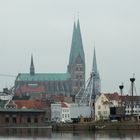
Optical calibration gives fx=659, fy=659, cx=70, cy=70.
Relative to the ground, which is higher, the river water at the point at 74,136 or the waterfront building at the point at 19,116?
the waterfront building at the point at 19,116

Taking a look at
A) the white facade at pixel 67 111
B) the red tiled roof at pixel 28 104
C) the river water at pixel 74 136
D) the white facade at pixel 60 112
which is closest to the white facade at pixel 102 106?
the white facade at pixel 67 111

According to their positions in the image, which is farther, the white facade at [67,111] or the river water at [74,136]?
the white facade at [67,111]

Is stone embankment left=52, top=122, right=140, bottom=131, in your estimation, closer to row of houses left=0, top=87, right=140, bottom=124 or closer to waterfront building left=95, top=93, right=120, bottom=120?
row of houses left=0, top=87, right=140, bottom=124

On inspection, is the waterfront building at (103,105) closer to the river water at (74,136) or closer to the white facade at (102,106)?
the white facade at (102,106)

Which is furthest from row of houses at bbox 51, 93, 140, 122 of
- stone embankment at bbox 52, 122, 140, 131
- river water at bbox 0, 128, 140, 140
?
river water at bbox 0, 128, 140, 140

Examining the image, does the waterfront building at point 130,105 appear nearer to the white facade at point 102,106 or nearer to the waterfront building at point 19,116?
the white facade at point 102,106

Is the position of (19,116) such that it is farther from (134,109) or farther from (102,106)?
(134,109)

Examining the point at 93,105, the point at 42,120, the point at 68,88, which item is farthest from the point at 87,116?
the point at 68,88

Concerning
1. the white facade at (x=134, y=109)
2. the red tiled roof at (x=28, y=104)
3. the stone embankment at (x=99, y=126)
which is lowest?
the stone embankment at (x=99, y=126)

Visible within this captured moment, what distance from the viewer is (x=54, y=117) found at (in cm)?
12875

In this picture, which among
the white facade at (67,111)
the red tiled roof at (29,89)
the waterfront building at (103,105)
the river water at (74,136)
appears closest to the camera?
the river water at (74,136)

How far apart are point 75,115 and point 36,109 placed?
339 inches

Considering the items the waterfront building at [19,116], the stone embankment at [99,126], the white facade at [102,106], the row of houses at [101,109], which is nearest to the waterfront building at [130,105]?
the row of houses at [101,109]

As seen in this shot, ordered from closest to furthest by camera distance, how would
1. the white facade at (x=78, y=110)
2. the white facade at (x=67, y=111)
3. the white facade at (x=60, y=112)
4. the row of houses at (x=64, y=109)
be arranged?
the row of houses at (x=64, y=109) < the white facade at (x=78, y=110) < the white facade at (x=67, y=111) < the white facade at (x=60, y=112)
